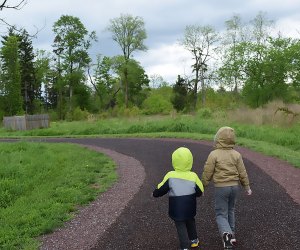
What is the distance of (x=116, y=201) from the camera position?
817cm

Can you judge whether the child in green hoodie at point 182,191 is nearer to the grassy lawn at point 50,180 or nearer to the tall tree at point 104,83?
the grassy lawn at point 50,180

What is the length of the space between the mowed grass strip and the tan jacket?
2.85 meters

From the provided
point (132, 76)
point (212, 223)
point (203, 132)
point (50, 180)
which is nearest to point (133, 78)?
point (132, 76)

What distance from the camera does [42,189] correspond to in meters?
9.25

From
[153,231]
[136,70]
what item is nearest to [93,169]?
[153,231]

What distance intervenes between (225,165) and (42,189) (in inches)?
220

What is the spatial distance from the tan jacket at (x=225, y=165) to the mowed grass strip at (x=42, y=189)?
112 inches

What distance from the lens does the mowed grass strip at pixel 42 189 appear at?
6316 mm

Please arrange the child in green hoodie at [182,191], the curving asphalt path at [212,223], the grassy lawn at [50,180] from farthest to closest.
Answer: the grassy lawn at [50,180]
the curving asphalt path at [212,223]
the child in green hoodie at [182,191]

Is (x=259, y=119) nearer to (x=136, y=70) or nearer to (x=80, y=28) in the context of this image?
(x=136, y=70)

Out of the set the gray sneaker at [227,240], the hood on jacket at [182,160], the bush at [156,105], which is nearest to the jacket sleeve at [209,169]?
the hood on jacket at [182,160]

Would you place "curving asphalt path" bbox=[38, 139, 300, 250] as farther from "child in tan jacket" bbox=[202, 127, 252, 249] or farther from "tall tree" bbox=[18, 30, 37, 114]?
"tall tree" bbox=[18, 30, 37, 114]

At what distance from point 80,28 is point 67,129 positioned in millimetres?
32348

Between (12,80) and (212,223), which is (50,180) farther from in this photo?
(12,80)
